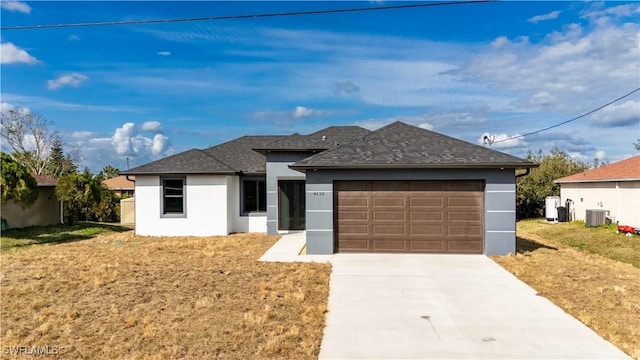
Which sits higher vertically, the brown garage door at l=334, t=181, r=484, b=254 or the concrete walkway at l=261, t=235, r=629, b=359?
the brown garage door at l=334, t=181, r=484, b=254

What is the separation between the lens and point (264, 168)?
16.9 meters

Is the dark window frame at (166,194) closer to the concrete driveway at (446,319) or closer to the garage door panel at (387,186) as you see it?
the garage door panel at (387,186)

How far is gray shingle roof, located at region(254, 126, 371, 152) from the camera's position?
50.6ft

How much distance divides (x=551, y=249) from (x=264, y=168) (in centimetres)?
1133

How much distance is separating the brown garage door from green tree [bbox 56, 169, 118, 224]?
14.5m

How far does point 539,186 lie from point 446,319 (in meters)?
23.8

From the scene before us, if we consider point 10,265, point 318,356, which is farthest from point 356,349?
point 10,265

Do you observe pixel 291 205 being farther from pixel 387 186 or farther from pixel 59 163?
pixel 59 163

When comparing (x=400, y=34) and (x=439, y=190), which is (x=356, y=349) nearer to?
Answer: (x=439, y=190)

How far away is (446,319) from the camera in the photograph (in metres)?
6.09

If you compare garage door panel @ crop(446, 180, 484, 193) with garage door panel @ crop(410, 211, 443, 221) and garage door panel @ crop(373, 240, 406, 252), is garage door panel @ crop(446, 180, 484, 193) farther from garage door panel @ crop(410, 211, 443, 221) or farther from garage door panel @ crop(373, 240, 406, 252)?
garage door panel @ crop(373, 240, 406, 252)

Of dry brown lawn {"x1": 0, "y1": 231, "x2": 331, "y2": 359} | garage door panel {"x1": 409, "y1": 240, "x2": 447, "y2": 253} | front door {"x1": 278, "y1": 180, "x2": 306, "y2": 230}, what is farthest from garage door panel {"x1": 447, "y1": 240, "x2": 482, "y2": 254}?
front door {"x1": 278, "y1": 180, "x2": 306, "y2": 230}

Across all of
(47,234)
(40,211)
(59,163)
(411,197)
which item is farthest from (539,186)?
(59,163)

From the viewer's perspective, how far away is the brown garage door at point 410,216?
11.3 m
